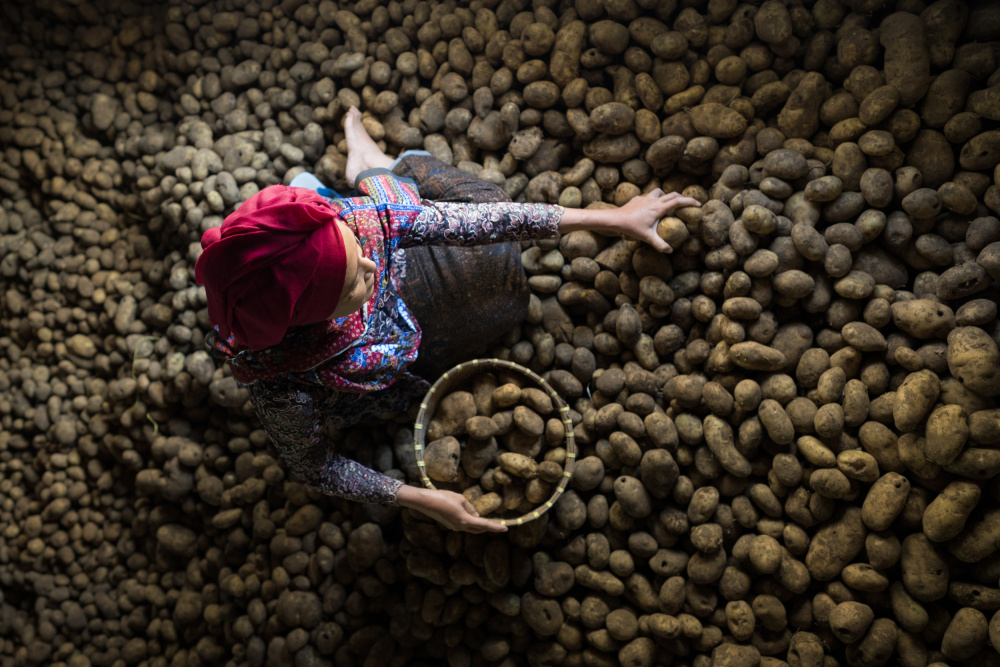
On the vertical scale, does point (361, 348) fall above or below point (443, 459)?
above

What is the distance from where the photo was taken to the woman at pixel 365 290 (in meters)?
1.09

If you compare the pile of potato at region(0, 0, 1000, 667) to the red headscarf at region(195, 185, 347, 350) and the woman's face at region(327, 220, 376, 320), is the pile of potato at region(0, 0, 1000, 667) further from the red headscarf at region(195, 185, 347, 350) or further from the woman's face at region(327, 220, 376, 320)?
the red headscarf at region(195, 185, 347, 350)

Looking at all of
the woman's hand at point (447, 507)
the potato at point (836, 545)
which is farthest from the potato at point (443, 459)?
the potato at point (836, 545)

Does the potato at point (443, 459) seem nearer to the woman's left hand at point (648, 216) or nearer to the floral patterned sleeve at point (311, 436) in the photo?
the floral patterned sleeve at point (311, 436)

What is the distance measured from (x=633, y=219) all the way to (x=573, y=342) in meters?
0.46

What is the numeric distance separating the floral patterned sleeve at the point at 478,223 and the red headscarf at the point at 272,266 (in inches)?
16.2

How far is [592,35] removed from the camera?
194 cm

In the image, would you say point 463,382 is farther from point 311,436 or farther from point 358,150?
point 358,150

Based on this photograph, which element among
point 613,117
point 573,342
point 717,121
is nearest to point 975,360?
point 717,121

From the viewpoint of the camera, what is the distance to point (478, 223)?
1.57 metres

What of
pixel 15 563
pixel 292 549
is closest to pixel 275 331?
pixel 292 549

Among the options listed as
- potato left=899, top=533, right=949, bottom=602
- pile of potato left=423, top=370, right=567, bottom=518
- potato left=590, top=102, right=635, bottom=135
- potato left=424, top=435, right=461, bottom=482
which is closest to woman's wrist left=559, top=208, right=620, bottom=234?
potato left=590, top=102, right=635, bottom=135

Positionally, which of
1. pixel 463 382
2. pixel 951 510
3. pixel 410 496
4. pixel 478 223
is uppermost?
pixel 478 223

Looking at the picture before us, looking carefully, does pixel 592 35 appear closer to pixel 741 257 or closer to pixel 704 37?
pixel 704 37
